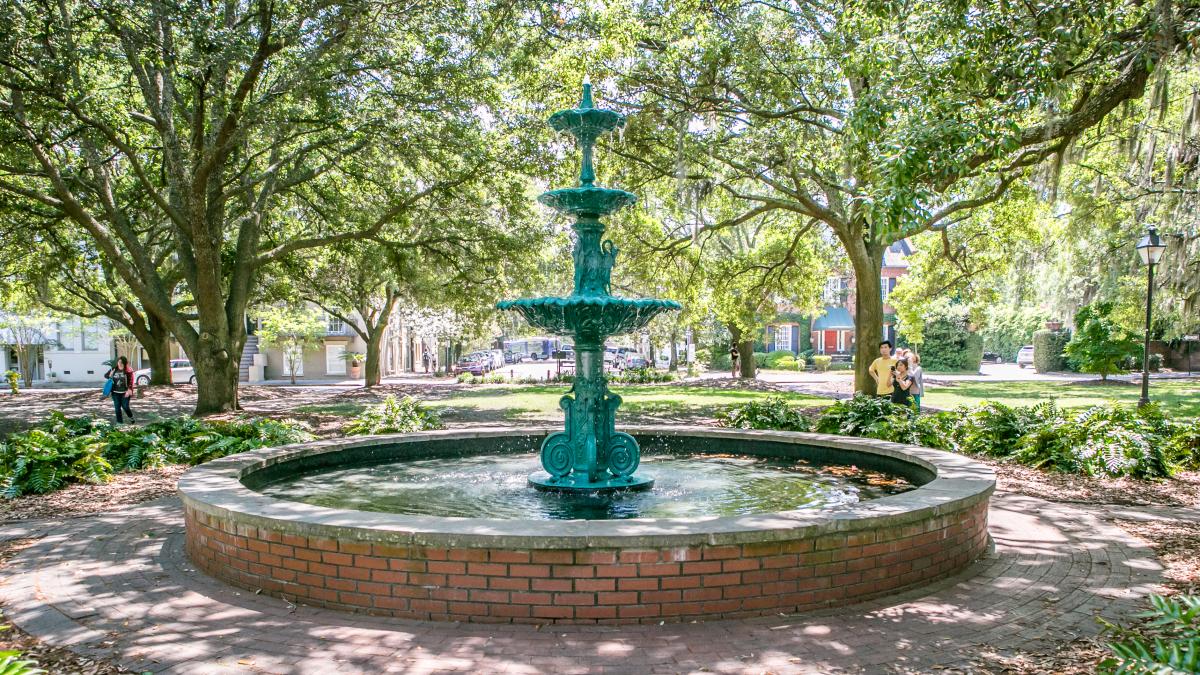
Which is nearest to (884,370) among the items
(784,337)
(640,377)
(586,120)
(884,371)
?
(884,371)

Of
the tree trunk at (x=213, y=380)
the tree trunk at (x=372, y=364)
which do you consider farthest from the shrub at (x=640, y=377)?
the tree trunk at (x=213, y=380)

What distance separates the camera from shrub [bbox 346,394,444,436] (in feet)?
41.7

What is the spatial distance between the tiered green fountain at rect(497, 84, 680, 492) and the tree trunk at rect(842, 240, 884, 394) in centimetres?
1153

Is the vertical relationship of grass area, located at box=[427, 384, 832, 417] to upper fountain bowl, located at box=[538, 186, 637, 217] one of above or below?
below

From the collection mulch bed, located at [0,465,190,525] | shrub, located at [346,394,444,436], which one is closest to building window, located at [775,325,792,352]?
shrub, located at [346,394,444,436]

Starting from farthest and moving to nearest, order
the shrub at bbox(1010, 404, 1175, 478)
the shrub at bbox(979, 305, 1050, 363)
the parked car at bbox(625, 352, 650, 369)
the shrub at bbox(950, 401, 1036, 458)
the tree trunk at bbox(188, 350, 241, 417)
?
the shrub at bbox(979, 305, 1050, 363) < the parked car at bbox(625, 352, 650, 369) < the tree trunk at bbox(188, 350, 241, 417) < the shrub at bbox(950, 401, 1036, 458) < the shrub at bbox(1010, 404, 1175, 478)

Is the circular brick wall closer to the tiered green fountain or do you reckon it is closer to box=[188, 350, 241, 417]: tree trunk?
the tiered green fountain

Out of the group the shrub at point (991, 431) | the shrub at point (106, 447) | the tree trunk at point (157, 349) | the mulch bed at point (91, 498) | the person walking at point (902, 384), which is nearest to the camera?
the mulch bed at point (91, 498)

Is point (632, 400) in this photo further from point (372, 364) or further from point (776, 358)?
point (776, 358)

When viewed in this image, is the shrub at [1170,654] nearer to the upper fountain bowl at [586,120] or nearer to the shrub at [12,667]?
the shrub at [12,667]

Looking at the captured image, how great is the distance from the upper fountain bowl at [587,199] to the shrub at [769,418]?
6.51 meters

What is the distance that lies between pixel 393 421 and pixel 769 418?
6285 millimetres

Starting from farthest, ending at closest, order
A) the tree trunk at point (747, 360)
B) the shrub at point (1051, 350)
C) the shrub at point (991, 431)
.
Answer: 1. the shrub at point (1051, 350)
2. the tree trunk at point (747, 360)
3. the shrub at point (991, 431)

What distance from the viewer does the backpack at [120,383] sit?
1697 cm
